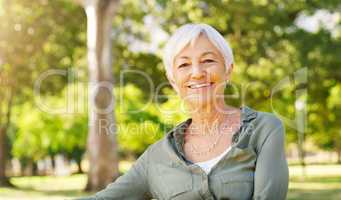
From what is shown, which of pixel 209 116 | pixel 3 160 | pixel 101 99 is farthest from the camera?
pixel 3 160

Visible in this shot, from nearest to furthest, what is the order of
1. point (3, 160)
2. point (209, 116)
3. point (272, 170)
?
point (272, 170), point (209, 116), point (3, 160)

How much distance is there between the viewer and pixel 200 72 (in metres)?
2.49

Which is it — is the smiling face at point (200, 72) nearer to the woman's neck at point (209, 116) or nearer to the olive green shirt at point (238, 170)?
the woman's neck at point (209, 116)

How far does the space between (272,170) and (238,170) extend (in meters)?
0.13

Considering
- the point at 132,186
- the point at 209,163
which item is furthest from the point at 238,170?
the point at 132,186

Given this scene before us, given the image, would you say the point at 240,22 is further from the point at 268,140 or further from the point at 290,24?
the point at 268,140

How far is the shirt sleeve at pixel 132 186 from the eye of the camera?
8.68 feet

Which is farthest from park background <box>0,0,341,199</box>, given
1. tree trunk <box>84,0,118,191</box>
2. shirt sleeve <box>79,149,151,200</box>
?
shirt sleeve <box>79,149,151,200</box>

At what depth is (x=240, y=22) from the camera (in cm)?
2153

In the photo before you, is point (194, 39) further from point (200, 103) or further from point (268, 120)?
point (268, 120)

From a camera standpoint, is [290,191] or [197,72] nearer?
[197,72]

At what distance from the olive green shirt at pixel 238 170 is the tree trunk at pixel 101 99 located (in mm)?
14044

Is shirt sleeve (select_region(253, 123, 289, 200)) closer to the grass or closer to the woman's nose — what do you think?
the woman's nose

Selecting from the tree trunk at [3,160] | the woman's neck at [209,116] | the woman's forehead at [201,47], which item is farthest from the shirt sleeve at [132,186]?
the tree trunk at [3,160]
